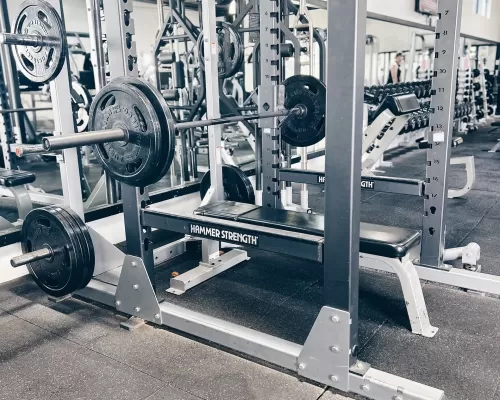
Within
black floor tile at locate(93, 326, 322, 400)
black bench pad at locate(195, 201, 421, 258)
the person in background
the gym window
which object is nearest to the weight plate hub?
black floor tile at locate(93, 326, 322, 400)

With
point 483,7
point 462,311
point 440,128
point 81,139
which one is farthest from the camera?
point 483,7

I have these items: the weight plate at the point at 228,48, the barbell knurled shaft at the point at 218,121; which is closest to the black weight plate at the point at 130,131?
the barbell knurled shaft at the point at 218,121

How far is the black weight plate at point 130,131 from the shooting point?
1.52 m

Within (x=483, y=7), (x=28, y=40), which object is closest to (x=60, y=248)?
(x=28, y=40)

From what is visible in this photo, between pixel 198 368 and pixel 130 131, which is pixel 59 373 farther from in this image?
pixel 130 131

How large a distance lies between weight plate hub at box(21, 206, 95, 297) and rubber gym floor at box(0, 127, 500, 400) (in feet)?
0.47

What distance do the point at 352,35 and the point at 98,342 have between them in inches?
55.4

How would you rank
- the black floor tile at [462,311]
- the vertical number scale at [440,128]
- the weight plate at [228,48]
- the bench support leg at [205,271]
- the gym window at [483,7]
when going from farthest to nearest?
the gym window at [483,7], the weight plate at [228,48], the bench support leg at [205,271], the vertical number scale at [440,128], the black floor tile at [462,311]

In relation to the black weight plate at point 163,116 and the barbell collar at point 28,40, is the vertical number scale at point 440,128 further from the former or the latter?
the barbell collar at point 28,40

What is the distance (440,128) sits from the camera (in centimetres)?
225

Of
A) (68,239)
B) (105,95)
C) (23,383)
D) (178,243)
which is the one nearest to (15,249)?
(68,239)

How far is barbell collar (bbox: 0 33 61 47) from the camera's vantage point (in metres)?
1.71

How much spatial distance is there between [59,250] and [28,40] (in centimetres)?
82

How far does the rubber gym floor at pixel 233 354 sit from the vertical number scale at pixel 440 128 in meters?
0.23
